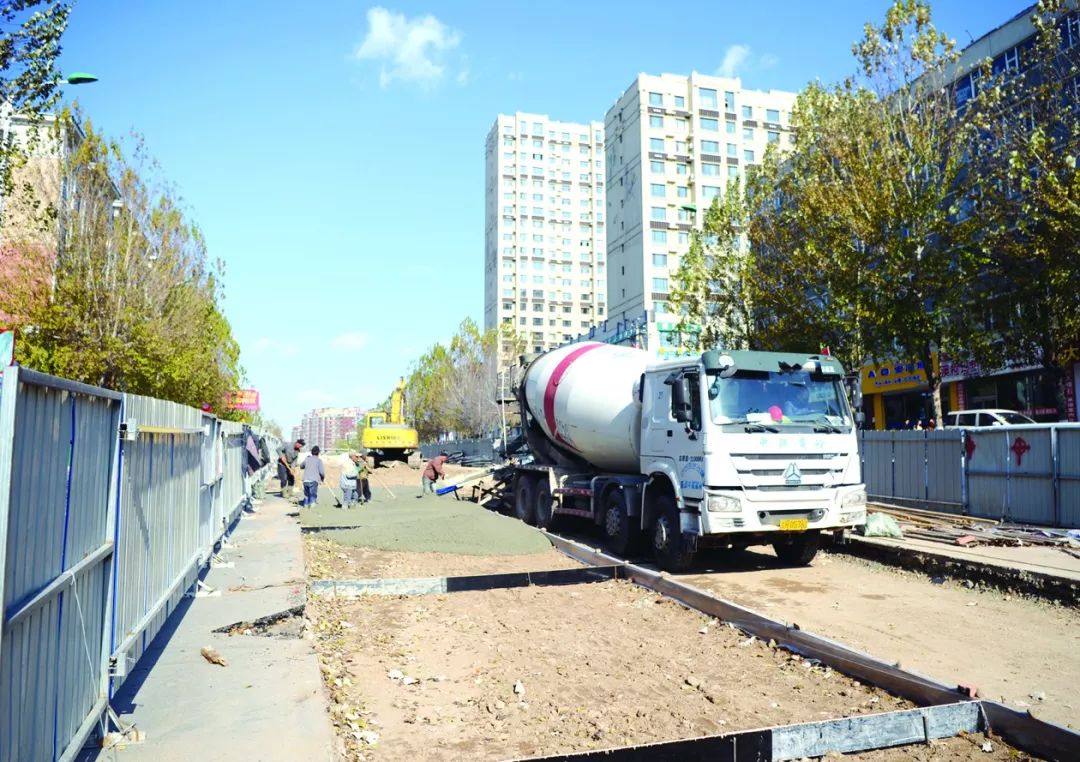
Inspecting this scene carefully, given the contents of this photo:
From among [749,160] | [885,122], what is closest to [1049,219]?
[885,122]

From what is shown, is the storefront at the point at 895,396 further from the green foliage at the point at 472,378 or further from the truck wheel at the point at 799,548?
the green foliage at the point at 472,378

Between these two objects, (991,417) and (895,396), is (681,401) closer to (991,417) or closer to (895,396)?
(991,417)

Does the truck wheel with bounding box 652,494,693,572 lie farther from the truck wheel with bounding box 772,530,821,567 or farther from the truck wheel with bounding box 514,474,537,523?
the truck wheel with bounding box 514,474,537,523

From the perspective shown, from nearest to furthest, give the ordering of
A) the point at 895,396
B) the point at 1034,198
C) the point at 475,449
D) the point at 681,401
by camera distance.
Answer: the point at 681,401 → the point at 1034,198 → the point at 895,396 → the point at 475,449

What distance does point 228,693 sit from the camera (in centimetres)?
509

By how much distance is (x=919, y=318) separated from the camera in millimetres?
19484

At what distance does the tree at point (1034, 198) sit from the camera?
1686 cm

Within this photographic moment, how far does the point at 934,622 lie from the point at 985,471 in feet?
26.9

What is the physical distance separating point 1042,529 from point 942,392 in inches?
785

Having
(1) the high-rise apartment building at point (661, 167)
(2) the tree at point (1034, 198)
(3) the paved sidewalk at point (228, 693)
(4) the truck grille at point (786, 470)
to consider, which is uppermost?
(1) the high-rise apartment building at point (661, 167)

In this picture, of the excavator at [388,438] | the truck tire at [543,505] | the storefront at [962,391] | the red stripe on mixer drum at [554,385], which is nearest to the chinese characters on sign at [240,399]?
the excavator at [388,438]

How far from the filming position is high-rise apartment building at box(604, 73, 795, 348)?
7388 centimetres

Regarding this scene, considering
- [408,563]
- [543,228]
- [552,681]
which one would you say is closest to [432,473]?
[408,563]

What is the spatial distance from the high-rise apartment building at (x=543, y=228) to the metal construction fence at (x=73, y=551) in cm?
12255
